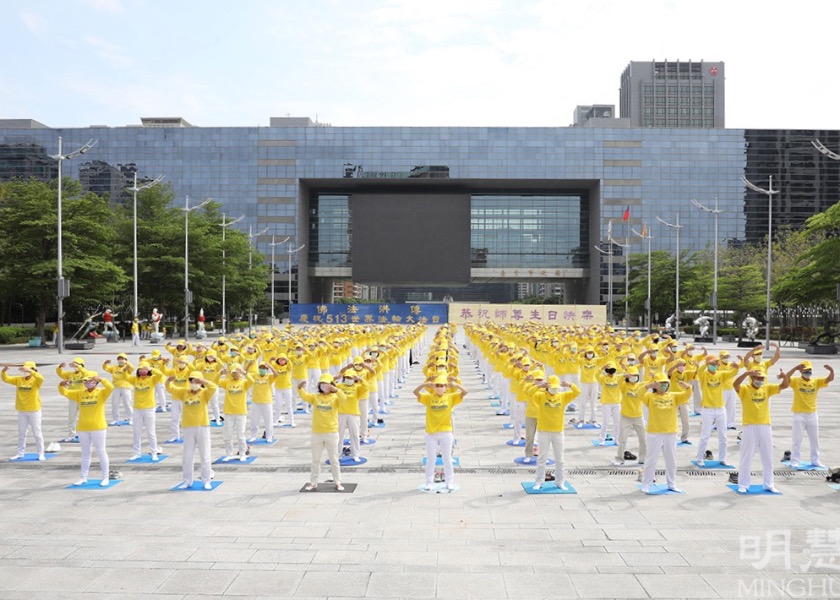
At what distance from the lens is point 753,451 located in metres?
11.5

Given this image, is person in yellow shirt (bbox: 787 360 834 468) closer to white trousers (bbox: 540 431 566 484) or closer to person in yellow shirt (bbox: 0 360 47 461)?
white trousers (bbox: 540 431 566 484)

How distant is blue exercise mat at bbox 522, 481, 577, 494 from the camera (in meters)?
11.4

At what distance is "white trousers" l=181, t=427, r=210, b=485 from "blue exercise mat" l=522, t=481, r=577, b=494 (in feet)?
16.3

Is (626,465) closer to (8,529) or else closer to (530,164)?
(8,529)

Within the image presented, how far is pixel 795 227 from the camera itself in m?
98.2

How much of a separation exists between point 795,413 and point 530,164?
8658 centimetres

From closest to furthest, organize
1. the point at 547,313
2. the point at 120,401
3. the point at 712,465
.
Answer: the point at 712,465 < the point at 120,401 < the point at 547,313

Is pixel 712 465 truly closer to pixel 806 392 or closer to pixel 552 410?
pixel 806 392

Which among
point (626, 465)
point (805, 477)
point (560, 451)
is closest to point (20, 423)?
point (560, 451)

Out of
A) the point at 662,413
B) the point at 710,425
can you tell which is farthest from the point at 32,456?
the point at 710,425

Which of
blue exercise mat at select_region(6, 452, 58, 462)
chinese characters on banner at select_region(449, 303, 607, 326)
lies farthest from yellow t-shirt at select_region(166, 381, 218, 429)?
chinese characters on banner at select_region(449, 303, 607, 326)

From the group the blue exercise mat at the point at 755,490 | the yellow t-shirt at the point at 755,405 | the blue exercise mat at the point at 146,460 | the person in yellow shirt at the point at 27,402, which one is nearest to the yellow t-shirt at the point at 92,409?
the blue exercise mat at the point at 146,460

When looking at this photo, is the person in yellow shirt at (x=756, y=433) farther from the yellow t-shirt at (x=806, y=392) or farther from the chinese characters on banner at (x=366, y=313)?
the chinese characters on banner at (x=366, y=313)

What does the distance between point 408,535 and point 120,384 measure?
9858 mm
